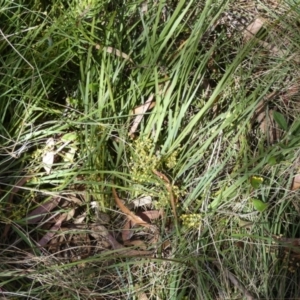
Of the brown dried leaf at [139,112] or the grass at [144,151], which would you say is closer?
the grass at [144,151]

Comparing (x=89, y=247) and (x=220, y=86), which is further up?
(x=220, y=86)

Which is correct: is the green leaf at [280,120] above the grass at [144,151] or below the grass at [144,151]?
above

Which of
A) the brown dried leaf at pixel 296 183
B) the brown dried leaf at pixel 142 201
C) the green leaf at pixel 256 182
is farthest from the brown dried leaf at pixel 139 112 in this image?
the brown dried leaf at pixel 296 183

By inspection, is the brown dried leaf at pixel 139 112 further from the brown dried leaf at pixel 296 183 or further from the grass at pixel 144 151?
the brown dried leaf at pixel 296 183

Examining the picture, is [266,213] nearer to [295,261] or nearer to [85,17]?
[295,261]

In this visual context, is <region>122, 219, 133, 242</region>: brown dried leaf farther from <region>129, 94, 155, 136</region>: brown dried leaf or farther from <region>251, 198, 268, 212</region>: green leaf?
<region>251, 198, 268, 212</region>: green leaf

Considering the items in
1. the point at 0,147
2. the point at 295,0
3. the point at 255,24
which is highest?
the point at 295,0

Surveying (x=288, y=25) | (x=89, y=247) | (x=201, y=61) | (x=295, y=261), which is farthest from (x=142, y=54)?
(x=295, y=261)

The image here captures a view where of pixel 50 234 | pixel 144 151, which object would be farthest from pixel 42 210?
pixel 144 151

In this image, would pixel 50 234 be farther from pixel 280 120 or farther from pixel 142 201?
pixel 280 120
